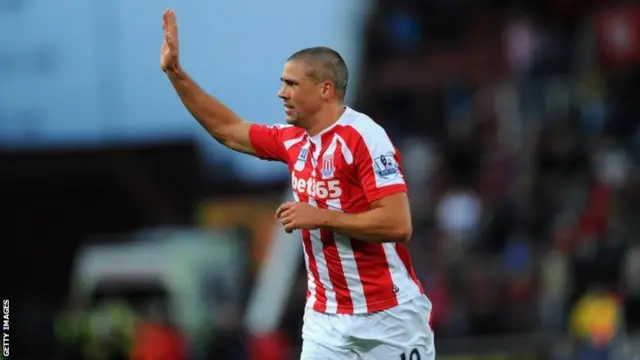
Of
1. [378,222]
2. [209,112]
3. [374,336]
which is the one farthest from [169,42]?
[374,336]

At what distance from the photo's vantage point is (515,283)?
56.9 ft

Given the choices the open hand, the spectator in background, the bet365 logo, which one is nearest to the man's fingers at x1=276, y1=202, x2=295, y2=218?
the open hand

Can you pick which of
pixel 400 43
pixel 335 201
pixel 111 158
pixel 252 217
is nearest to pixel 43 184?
pixel 111 158

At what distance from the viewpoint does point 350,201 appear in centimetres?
720

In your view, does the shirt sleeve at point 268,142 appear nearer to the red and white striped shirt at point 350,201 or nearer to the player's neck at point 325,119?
the red and white striped shirt at point 350,201

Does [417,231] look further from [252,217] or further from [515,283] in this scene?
[252,217]

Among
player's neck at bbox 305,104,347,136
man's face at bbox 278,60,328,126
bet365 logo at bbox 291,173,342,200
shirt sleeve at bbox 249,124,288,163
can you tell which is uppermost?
man's face at bbox 278,60,328,126

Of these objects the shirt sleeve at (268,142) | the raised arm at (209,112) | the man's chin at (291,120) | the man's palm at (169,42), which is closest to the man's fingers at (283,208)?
the man's chin at (291,120)

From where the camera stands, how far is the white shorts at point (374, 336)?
23.8 ft

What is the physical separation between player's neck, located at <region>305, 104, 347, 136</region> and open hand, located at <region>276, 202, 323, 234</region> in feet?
1.69

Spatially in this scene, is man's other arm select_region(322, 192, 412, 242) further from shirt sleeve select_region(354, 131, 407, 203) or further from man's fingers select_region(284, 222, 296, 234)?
man's fingers select_region(284, 222, 296, 234)

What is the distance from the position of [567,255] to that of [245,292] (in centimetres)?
442

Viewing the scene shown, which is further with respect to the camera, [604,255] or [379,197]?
[604,255]

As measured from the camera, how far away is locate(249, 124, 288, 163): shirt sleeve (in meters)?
7.51
